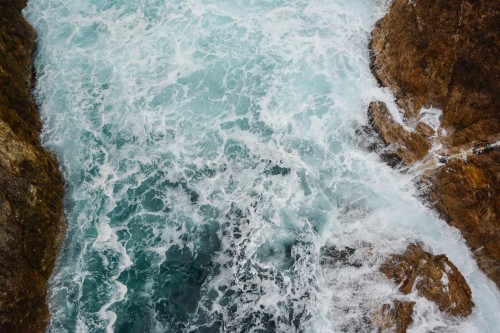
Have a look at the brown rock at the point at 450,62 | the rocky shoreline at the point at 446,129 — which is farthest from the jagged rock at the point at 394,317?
the brown rock at the point at 450,62

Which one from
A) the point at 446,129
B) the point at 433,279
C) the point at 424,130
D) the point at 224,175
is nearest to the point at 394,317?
the point at 433,279

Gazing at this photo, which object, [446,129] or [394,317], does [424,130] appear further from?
[394,317]

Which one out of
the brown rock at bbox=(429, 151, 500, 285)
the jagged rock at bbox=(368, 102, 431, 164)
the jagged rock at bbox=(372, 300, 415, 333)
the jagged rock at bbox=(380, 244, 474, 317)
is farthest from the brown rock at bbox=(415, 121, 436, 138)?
the jagged rock at bbox=(372, 300, 415, 333)

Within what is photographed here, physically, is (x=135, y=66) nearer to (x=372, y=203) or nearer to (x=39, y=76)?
(x=39, y=76)

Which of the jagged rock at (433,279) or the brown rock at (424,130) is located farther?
the brown rock at (424,130)

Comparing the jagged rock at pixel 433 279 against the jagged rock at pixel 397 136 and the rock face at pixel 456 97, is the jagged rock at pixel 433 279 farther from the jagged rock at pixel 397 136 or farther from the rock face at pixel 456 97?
the jagged rock at pixel 397 136

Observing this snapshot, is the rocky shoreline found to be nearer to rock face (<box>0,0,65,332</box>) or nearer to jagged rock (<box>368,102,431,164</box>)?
jagged rock (<box>368,102,431,164</box>)
